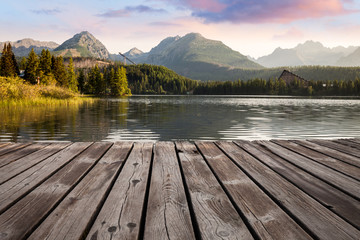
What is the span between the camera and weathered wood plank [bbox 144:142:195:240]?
5.76 feet

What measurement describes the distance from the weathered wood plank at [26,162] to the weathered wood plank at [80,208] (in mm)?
907

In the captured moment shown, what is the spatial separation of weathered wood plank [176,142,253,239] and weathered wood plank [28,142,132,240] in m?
0.85

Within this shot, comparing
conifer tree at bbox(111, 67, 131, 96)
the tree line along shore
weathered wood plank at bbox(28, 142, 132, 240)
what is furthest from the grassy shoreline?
conifer tree at bbox(111, 67, 131, 96)

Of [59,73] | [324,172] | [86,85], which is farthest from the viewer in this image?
[86,85]

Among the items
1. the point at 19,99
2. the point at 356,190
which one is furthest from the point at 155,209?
the point at 19,99

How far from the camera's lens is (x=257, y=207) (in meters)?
2.14

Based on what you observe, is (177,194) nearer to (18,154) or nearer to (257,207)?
(257,207)

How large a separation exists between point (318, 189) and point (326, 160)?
4.78ft

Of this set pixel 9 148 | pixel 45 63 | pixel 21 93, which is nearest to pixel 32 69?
pixel 45 63

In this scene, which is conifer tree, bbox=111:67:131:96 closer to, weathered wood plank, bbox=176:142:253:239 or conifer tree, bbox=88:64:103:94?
conifer tree, bbox=88:64:103:94

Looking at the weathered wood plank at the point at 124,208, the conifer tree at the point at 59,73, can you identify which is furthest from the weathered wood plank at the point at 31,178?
the conifer tree at the point at 59,73

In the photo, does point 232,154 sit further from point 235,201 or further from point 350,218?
point 350,218

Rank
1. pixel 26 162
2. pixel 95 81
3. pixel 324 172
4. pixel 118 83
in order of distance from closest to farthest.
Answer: pixel 324 172, pixel 26 162, pixel 95 81, pixel 118 83

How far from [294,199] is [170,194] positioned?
→ 1.19 metres
